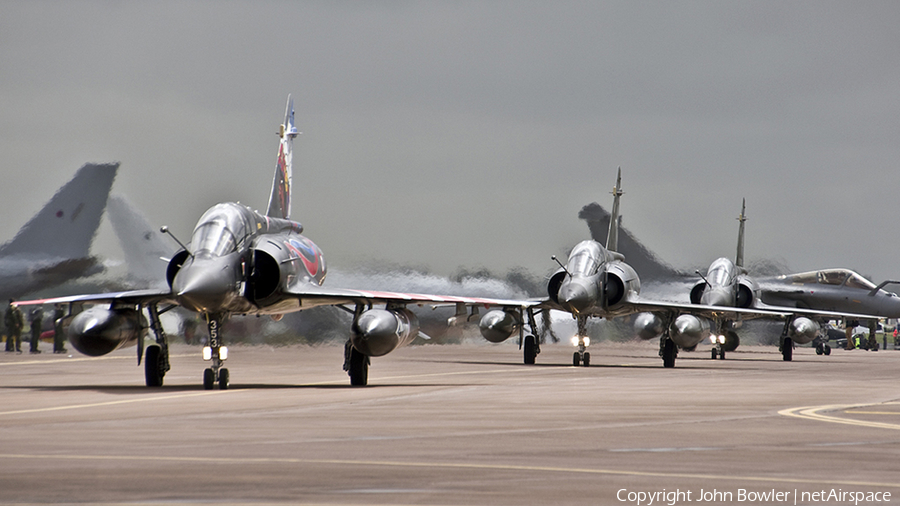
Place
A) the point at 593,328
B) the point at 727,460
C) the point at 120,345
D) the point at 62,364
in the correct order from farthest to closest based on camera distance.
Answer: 1. the point at 593,328
2. the point at 62,364
3. the point at 120,345
4. the point at 727,460

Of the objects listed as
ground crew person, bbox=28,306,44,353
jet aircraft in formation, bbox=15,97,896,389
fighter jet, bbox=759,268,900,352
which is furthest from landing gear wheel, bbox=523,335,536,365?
fighter jet, bbox=759,268,900,352

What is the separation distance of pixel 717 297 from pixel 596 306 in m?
11.5

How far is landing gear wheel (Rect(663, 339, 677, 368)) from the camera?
2923 cm

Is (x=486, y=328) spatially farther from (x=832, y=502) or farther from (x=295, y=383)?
(x=832, y=502)

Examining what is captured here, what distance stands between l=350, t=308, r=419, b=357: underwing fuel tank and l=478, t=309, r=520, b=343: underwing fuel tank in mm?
10914

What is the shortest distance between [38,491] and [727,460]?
4.64 m

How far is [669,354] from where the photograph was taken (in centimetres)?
2933

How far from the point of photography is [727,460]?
8211mm

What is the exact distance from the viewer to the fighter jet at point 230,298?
18016 mm

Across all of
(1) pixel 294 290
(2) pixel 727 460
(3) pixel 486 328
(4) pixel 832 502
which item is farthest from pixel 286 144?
(4) pixel 832 502

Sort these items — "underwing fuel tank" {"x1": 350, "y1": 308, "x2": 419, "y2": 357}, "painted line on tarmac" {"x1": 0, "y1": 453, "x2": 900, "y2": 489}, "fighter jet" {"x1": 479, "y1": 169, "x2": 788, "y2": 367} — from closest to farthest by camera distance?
"painted line on tarmac" {"x1": 0, "y1": 453, "x2": 900, "y2": 489} < "underwing fuel tank" {"x1": 350, "y1": 308, "x2": 419, "y2": 357} < "fighter jet" {"x1": 479, "y1": 169, "x2": 788, "y2": 367}

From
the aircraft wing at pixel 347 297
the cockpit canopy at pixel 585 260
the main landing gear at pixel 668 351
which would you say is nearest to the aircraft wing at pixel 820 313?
the main landing gear at pixel 668 351

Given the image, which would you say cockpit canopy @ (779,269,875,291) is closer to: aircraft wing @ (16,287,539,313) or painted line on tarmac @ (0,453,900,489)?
aircraft wing @ (16,287,539,313)

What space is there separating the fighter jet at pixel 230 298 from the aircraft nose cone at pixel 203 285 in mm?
15
